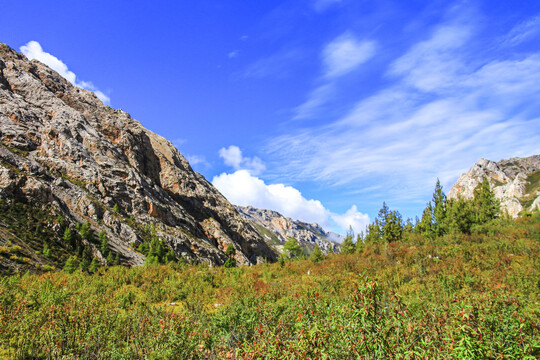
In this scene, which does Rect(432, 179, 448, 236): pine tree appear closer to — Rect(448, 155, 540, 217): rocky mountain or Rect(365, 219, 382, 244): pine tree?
Rect(365, 219, 382, 244): pine tree

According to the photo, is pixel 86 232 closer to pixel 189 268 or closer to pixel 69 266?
pixel 69 266

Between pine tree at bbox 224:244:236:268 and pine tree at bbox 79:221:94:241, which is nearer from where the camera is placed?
pine tree at bbox 224:244:236:268

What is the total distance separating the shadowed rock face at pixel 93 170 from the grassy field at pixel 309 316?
52.7 meters

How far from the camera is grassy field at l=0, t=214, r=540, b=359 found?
4141mm

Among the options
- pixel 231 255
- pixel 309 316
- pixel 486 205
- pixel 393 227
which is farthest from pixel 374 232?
pixel 309 316

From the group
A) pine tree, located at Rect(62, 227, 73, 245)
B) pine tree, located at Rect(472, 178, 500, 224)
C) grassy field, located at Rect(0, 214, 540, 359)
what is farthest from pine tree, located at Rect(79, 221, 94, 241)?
pine tree, located at Rect(472, 178, 500, 224)

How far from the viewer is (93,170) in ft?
255

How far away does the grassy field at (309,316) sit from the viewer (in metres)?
4.14

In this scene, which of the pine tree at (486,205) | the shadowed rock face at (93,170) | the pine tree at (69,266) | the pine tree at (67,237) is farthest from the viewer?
the shadowed rock face at (93,170)

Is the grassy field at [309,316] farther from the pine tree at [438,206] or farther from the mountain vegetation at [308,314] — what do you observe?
the pine tree at [438,206]

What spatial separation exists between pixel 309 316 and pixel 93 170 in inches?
3501

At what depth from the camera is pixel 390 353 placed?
396cm

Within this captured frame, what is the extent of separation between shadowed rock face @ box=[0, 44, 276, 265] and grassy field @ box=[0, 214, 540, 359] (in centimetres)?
5270

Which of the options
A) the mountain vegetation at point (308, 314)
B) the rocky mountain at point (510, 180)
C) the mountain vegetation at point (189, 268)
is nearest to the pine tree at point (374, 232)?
the mountain vegetation at point (189, 268)
